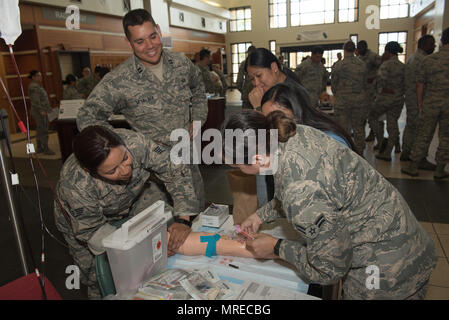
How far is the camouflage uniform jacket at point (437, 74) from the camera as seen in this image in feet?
11.4

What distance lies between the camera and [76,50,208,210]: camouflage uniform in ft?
6.21

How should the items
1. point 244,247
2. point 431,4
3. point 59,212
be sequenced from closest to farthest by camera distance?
1. point 244,247
2. point 59,212
3. point 431,4

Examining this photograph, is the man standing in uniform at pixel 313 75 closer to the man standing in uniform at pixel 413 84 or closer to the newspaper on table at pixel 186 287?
the man standing in uniform at pixel 413 84

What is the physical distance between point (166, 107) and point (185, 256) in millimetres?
1037

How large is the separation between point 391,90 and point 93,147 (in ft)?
13.8

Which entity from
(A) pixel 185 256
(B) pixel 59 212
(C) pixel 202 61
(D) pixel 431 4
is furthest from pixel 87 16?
(D) pixel 431 4

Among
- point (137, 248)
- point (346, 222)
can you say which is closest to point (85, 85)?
point (137, 248)

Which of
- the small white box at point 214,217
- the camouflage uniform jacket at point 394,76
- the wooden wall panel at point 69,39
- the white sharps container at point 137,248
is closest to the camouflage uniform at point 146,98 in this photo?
the small white box at point 214,217

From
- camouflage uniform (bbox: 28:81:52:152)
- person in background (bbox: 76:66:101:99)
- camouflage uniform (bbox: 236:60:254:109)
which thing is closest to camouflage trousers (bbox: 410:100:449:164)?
A: camouflage uniform (bbox: 236:60:254:109)

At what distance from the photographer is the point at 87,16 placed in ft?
28.3

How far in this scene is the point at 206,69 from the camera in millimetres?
5742

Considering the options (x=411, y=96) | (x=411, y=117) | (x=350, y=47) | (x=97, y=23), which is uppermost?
(x=97, y=23)

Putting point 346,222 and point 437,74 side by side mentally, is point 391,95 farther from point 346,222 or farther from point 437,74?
point 346,222
